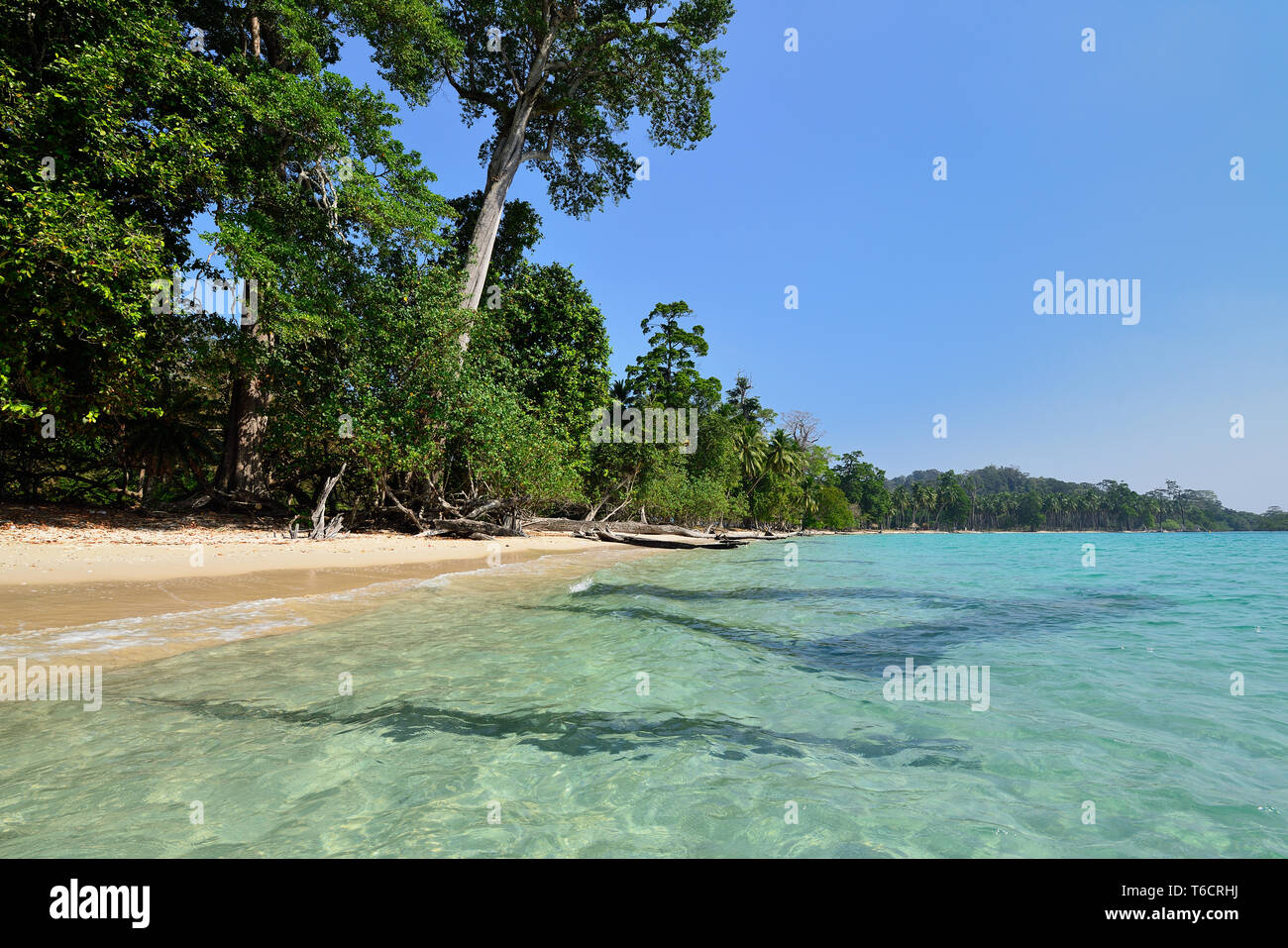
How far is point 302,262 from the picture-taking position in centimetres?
1541

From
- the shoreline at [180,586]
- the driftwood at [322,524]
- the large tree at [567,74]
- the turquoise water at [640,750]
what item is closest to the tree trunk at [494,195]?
the large tree at [567,74]

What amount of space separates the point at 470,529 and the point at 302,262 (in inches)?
402

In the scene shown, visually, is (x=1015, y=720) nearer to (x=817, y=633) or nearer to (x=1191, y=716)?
(x=1191, y=716)

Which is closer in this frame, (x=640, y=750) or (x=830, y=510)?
(x=640, y=750)

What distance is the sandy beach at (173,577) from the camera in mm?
5938

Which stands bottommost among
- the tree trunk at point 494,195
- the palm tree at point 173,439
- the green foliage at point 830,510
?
the green foliage at point 830,510

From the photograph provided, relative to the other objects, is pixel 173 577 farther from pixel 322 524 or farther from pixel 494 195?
pixel 494 195

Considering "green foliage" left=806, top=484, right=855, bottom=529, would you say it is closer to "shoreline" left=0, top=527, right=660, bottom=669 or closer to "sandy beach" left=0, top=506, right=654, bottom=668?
"sandy beach" left=0, top=506, right=654, bottom=668

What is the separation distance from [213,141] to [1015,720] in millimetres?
20895

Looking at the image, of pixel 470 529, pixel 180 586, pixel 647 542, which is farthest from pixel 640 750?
pixel 647 542

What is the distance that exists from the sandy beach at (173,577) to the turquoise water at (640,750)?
1.10m

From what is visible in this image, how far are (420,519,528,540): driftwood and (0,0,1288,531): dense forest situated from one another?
2.04ft

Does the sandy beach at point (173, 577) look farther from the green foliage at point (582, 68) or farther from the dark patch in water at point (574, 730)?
the green foliage at point (582, 68)

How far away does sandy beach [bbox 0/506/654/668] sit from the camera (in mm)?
5938
